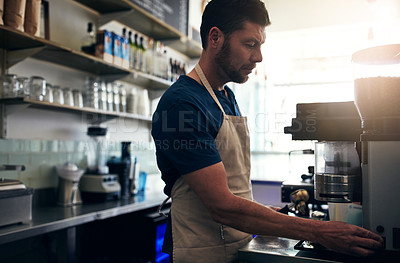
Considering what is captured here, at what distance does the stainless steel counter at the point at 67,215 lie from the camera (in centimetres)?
181

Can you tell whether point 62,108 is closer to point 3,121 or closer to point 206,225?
point 3,121

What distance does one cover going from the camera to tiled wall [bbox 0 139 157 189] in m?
2.32

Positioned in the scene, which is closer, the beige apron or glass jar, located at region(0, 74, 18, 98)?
the beige apron

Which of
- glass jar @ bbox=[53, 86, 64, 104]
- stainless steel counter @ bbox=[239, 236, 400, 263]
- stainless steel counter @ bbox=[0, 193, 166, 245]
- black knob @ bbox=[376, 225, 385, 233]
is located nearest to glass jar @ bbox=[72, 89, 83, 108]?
glass jar @ bbox=[53, 86, 64, 104]

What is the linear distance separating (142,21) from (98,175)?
4.70 feet

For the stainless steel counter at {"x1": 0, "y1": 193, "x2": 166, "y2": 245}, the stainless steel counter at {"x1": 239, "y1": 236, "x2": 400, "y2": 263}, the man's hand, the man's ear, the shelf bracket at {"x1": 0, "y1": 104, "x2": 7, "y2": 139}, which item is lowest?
the stainless steel counter at {"x1": 0, "y1": 193, "x2": 166, "y2": 245}

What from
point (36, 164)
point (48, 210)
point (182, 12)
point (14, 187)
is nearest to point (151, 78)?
point (182, 12)

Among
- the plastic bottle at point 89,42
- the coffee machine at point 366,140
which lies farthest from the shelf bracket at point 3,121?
the coffee machine at point 366,140

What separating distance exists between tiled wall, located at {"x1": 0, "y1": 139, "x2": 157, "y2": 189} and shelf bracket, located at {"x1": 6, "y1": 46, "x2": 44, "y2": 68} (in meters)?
0.48

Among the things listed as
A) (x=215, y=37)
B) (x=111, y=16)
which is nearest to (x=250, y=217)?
(x=215, y=37)

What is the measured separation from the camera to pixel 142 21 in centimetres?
330

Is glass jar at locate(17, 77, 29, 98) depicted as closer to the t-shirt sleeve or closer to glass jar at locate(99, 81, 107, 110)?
glass jar at locate(99, 81, 107, 110)

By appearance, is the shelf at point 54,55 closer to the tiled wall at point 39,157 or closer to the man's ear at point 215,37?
the tiled wall at point 39,157

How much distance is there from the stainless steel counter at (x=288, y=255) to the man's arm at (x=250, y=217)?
0.04m
